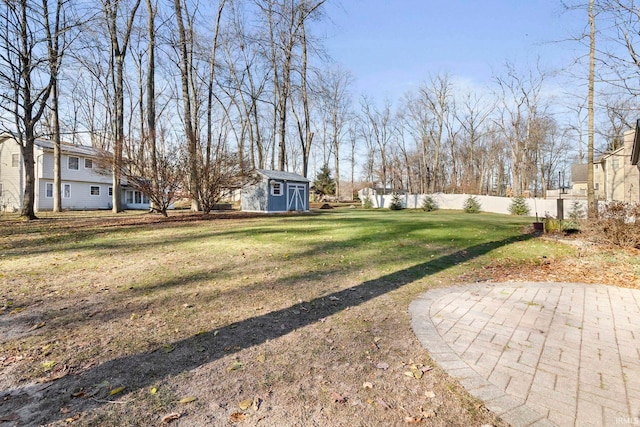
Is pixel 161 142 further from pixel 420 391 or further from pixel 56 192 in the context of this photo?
pixel 420 391

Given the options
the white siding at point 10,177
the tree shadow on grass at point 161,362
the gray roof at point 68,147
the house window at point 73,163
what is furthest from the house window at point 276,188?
the white siding at point 10,177

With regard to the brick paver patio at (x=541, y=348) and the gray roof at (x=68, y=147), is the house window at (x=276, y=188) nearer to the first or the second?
the gray roof at (x=68, y=147)

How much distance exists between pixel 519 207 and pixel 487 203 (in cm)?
311

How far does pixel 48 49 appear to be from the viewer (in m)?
11.3

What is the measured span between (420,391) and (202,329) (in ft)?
6.90

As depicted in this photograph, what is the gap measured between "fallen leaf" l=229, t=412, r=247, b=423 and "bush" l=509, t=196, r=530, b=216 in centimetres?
2481

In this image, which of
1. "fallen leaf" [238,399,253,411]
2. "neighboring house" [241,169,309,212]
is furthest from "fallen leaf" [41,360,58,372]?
"neighboring house" [241,169,309,212]

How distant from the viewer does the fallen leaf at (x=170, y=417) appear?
1.84 metres

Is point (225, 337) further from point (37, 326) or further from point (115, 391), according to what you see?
point (37, 326)

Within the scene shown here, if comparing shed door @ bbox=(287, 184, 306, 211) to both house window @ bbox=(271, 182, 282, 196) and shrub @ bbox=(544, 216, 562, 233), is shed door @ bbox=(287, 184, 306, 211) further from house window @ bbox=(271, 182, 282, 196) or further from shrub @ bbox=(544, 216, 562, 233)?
shrub @ bbox=(544, 216, 562, 233)

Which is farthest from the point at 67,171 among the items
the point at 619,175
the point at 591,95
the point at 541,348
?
the point at 619,175

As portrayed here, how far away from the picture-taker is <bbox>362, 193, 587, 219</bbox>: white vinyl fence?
67.8 ft

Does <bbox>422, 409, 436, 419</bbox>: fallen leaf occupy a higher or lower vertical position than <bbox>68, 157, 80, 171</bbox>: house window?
lower

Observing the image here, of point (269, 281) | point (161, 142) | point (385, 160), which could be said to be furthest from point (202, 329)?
point (385, 160)
